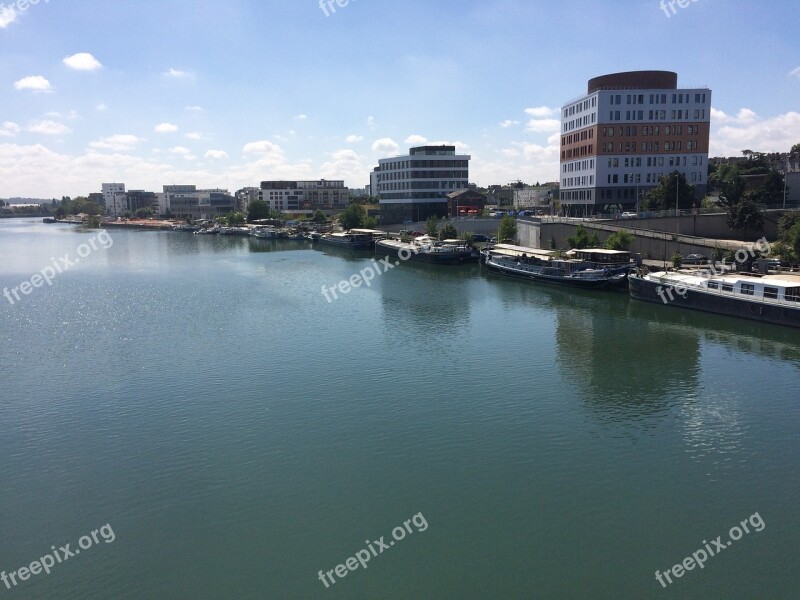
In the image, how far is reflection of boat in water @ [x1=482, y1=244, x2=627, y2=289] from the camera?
61031 mm

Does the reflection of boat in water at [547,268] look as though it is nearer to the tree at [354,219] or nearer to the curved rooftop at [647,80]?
the curved rooftop at [647,80]

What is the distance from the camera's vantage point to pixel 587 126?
94500mm

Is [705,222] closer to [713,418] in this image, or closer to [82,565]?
[713,418]

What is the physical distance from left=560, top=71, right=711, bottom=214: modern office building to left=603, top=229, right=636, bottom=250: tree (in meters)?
24.6

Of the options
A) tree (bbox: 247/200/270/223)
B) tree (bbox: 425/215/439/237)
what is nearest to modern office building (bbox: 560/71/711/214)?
tree (bbox: 425/215/439/237)

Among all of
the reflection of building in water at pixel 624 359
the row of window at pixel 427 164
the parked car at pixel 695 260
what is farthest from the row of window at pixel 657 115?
the row of window at pixel 427 164

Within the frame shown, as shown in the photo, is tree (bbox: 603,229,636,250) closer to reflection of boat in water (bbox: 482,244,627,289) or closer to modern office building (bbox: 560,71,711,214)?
reflection of boat in water (bbox: 482,244,627,289)

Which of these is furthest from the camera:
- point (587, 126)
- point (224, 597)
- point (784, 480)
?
point (587, 126)

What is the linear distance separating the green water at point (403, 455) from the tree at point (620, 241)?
753 inches

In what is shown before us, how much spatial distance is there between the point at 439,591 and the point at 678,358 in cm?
2665

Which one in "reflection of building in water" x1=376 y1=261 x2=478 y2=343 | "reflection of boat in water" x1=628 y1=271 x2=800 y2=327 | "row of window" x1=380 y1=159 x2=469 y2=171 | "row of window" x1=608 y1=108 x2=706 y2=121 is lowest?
"reflection of building in water" x1=376 y1=261 x2=478 y2=343

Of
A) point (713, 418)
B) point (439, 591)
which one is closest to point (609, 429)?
point (713, 418)

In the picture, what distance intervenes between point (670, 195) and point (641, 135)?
1483 cm

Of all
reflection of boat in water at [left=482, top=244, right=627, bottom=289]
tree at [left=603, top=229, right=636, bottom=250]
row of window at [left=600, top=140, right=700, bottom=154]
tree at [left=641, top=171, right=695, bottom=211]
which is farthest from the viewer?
row of window at [left=600, top=140, right=700, bottom=154]
